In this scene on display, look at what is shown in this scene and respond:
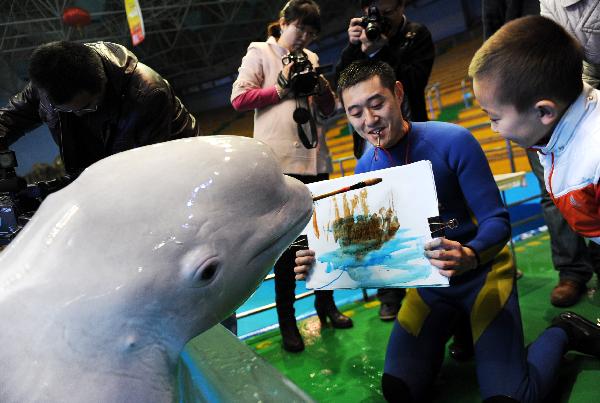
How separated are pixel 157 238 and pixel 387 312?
2171 mm

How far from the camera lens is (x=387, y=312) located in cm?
266

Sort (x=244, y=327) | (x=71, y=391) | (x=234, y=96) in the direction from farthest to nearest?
(x=244, y=327), (x=234, y=96), (x=71, y=391)

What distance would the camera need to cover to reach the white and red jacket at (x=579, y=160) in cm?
114

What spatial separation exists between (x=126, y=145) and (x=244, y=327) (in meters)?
1.80

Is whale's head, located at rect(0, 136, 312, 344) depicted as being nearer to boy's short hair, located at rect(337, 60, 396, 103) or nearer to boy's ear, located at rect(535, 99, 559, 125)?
Answer: boy's ear, located at rect(535, 99, 559, 125)

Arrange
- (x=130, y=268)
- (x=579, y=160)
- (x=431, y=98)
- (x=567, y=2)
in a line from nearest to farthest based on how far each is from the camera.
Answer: (x=130, y=268) < (x=579, y=160) < (x=567, y=2) < (x=431, y=98)

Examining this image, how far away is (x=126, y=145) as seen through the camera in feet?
5.74

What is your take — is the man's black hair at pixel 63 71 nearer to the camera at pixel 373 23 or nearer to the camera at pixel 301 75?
the camera at pixel 301 75

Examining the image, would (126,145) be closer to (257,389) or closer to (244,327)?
(257,389)

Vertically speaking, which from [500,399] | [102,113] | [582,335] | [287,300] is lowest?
[287,300]

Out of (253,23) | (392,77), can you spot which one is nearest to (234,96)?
(392,77)

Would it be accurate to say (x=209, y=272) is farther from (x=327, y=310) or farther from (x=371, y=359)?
(x=327, y=310)

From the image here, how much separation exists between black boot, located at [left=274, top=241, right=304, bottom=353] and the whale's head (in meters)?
1.69

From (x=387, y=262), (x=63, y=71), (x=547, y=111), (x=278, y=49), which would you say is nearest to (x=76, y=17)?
(x=278, y=49)
